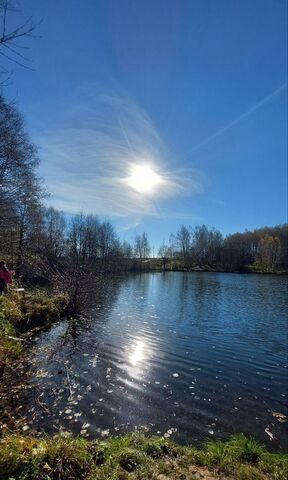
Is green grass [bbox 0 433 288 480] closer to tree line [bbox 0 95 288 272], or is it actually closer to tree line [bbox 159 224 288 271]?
tree line [bbox 0 95 288 272]

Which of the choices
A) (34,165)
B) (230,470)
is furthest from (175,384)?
(34,165)

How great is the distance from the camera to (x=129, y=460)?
4.95 metres

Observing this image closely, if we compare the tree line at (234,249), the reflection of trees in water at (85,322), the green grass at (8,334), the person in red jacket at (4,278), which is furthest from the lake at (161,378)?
the tree line at (234,249)

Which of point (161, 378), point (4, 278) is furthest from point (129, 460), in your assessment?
point (4, 278)

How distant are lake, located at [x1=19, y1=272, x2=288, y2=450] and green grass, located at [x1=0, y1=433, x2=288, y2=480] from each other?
4.06 ft

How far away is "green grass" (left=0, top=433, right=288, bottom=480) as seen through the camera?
4281 millimetres

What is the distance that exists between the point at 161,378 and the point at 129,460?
5802 millimetres

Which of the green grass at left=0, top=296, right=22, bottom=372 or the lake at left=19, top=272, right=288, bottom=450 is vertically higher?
the green grass at left=0, top=296, right=22, bottom=372

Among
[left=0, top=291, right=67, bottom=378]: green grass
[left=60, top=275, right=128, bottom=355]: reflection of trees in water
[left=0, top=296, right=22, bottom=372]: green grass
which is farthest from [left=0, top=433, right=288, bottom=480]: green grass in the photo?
[left=60, top=275, right=128, bottom=355]: reflection of trees in water

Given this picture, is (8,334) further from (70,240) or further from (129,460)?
(70,240)

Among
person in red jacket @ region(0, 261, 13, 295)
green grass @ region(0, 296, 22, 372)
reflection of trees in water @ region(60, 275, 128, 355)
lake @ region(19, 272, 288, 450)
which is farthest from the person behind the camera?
person in red jacket @ region(0, 261, 13, 295)

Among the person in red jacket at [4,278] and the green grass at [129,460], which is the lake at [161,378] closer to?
the green grass at [129,460]

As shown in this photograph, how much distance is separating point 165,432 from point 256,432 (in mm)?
2203

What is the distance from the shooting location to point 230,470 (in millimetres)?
4965
